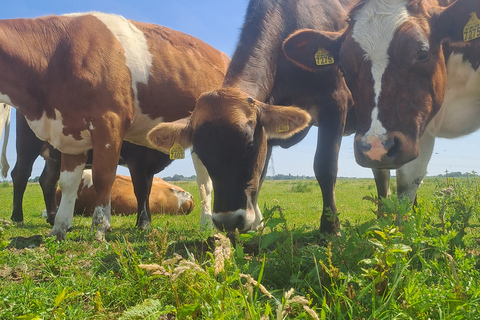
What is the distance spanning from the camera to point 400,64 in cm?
319

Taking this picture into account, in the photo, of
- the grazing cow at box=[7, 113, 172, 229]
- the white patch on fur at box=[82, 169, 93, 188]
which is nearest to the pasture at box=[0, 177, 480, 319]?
the grazing cow at box=[7, 113, 172, 229]

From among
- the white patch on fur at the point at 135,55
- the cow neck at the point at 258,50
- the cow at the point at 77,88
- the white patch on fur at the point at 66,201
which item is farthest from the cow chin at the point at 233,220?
the white patch on fur at the point at 135,55

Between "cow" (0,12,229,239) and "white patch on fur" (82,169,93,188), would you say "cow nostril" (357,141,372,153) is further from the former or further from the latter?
"white patch on fur" (82,169,93,188)

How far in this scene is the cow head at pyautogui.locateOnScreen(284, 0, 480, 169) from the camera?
9.85 feet

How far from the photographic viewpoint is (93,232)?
13.3 ft

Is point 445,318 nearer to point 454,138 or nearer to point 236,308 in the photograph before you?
point 236,308

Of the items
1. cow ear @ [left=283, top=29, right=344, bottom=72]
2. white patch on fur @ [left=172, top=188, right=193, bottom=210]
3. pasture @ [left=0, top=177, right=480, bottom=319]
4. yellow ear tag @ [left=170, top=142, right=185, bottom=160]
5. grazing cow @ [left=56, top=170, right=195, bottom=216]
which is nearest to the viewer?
pasture @ [left=0, top=177, right=480, bottom=319]

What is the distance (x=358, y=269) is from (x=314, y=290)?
0.81 ft

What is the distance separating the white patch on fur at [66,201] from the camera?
444 centimetres

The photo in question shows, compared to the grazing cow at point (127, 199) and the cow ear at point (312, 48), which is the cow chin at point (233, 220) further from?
the grazing cow at point (127, 199)

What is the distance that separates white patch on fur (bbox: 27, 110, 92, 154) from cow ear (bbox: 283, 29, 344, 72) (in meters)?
2.50

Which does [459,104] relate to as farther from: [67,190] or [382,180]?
[67,190]

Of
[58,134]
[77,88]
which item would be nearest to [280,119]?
[77,88]

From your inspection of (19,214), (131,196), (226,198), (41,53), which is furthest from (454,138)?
(19,214)
